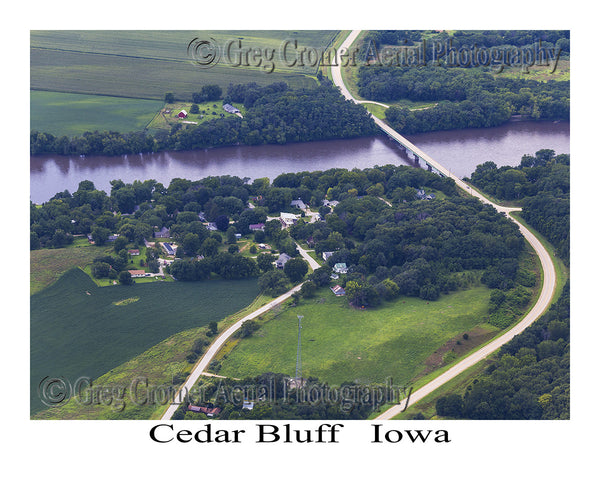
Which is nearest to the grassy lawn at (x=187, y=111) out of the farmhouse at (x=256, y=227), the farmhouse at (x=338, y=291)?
the farmhouse at (x=256, y=227)

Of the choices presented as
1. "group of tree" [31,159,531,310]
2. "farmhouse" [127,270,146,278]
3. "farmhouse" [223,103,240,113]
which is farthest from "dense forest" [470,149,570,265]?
"farmhouse" [127,270,146,278]

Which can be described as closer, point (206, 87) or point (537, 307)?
point (537, 307)

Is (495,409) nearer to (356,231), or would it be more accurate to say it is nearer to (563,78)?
(356,231)

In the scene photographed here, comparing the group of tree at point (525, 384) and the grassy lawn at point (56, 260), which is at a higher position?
the grassy lawn at point (56, 260)

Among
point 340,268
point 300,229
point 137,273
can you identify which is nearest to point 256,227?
point 300,229

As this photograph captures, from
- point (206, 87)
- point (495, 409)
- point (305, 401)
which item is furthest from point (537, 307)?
point (206, 87)

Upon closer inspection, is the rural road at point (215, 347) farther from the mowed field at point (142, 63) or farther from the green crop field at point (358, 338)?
the mowed field at point (142, 63)

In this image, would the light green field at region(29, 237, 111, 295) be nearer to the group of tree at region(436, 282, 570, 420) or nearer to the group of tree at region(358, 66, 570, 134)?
the group of tree at region(436, 282, 570, 420)

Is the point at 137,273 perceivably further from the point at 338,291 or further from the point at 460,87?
the point at 460,87
